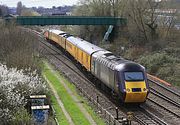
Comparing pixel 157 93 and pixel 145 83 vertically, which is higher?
pixel 145 83

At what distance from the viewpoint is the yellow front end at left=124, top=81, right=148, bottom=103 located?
27.2 m

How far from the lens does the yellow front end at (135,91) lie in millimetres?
27188

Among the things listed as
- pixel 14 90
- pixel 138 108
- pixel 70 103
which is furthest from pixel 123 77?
pixel 14 90

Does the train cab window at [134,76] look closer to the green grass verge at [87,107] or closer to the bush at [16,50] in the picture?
the green grass verge at [87,107]

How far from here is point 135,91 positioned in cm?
2727

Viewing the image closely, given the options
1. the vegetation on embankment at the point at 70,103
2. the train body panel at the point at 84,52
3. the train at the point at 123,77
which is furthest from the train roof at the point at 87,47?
the train at the point at 123,77

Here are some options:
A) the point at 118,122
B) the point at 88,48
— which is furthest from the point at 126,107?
the point at 88,48

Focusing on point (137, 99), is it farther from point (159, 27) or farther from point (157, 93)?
point (159, 27)

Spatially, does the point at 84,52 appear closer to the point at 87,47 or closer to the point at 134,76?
the point at 87,47

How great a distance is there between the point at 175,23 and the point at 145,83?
4056 centimetres

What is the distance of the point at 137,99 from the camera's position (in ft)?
90.3

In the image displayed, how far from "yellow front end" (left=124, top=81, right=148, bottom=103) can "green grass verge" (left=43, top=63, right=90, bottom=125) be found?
3.41 meters

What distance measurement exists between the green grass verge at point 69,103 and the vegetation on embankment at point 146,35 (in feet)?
38.9

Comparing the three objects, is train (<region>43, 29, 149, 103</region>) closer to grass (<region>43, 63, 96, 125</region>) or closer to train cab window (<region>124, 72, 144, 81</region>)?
train cab window (<region>124, 72, 144, 81</region>)
